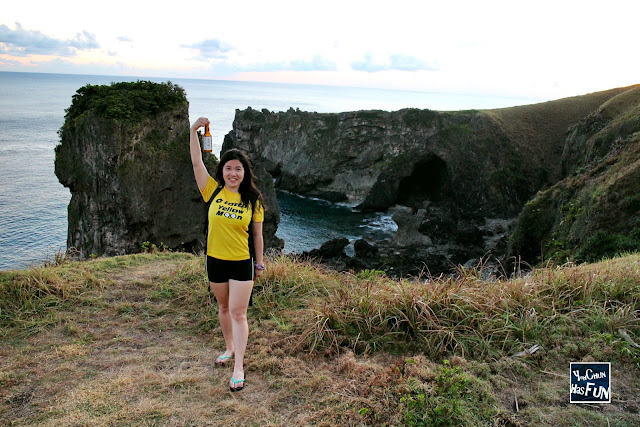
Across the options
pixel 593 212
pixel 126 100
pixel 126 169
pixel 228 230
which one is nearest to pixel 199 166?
pixel 228 230

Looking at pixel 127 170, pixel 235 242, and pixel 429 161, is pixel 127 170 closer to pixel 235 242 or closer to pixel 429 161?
pixel 235 242

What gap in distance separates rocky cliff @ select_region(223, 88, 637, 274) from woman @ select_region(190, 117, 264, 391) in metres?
29.0

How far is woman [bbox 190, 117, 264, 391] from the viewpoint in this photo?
4859mm

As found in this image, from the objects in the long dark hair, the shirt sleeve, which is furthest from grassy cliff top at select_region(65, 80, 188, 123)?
the long dark hair

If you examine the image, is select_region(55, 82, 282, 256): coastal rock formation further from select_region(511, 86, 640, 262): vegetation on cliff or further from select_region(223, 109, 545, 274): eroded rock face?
select_region(511, 86, 640, 262): vegetation on cliff

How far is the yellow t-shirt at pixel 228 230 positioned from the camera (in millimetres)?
4844

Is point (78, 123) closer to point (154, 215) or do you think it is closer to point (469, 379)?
point (154, 215)

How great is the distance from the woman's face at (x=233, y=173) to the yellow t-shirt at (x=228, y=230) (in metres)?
0.17

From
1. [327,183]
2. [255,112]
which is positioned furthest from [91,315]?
[255,112]

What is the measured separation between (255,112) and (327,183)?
674 inches

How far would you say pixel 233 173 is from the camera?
4957 mm

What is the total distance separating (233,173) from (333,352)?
2621mm

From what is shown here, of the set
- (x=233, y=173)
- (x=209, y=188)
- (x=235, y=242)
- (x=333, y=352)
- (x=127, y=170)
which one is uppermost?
(x=233, y=173)

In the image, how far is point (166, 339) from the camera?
20.9 ft
